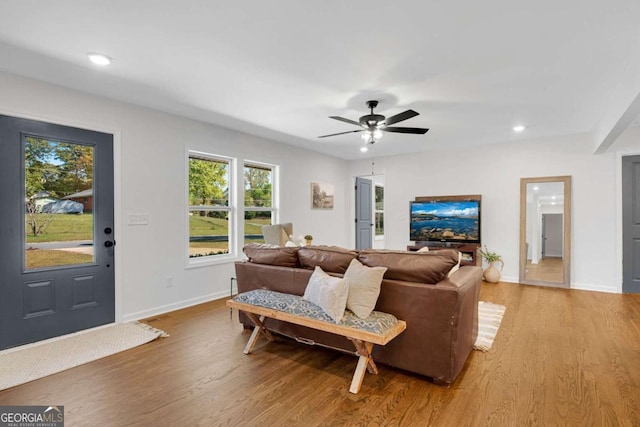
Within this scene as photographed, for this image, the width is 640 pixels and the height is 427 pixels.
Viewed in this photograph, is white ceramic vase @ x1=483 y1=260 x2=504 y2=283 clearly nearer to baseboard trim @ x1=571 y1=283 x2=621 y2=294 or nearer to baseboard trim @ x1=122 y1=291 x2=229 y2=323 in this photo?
baseboard trim @ x1=571 y1=283 x2=621 y2=294

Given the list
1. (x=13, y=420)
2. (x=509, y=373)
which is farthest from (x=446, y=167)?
Result: (x=13, y=420)

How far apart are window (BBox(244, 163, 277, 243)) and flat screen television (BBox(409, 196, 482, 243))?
9.17 feet

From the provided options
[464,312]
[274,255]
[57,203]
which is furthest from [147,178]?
[464,312]

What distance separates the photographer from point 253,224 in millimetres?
5164

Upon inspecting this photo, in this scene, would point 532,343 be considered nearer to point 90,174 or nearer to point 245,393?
point 245,393

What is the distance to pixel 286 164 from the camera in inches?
224

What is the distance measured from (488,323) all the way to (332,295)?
2.16 m

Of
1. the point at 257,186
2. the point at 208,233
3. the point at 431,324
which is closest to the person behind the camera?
the point at 431,324

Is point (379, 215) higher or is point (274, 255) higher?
point (379, 215)

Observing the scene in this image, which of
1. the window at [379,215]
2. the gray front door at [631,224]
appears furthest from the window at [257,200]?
the gray front door at [631,224]

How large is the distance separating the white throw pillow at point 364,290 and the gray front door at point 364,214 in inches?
201

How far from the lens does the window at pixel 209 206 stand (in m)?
4.37

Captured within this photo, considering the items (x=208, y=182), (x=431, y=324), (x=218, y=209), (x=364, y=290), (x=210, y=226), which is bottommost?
(x=431, y=324)
